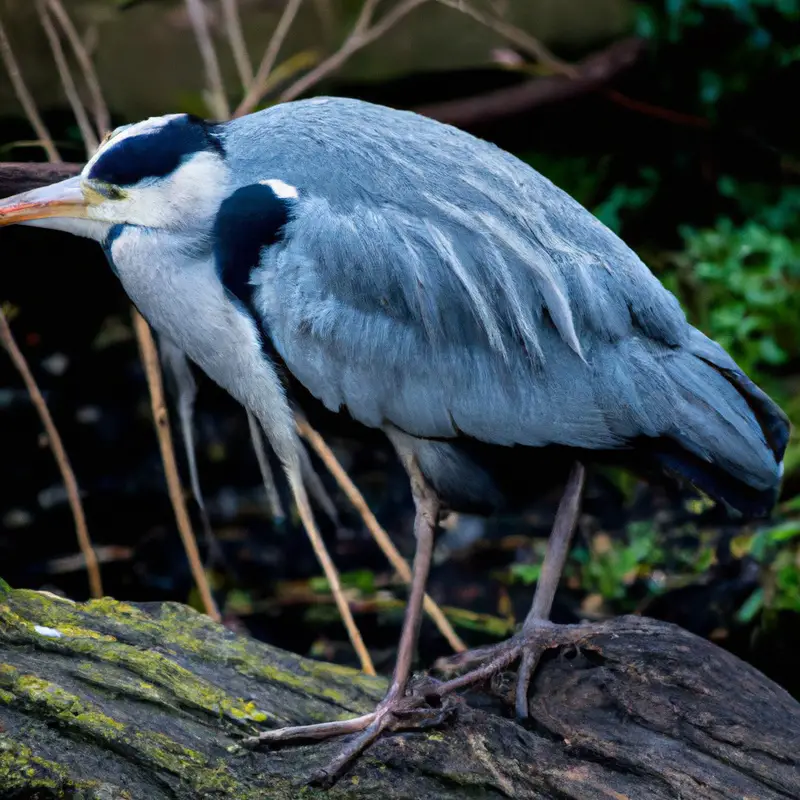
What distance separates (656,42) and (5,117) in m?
2.48

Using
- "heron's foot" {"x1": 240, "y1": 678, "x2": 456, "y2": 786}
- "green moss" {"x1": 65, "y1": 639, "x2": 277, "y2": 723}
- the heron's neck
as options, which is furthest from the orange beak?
"heron's foot" {"x1": 240, "y1": 678, "x2": 456, "y2": 786}

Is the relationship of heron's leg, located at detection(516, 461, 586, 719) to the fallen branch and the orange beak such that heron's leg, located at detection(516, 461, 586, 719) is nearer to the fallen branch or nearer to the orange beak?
the orange beak

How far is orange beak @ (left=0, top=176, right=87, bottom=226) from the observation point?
2.08 metres

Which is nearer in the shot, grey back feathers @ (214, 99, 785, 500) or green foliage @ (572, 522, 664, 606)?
grey back feathers @ (214, 99, 785, 500)

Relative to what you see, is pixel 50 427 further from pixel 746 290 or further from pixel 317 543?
pixel 746 290

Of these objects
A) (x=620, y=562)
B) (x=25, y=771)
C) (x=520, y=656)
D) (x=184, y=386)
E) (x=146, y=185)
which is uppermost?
(x=146, y=185)

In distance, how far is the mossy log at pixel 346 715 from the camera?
185cm

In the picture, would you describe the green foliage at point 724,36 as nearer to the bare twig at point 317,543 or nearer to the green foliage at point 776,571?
the green foliage at point 776,571

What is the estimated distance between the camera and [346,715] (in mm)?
2219

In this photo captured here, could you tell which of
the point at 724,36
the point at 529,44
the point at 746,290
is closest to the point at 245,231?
the point at 529,44

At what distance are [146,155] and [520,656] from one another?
4.25 feet

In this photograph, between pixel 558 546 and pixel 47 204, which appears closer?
pixel 47 204

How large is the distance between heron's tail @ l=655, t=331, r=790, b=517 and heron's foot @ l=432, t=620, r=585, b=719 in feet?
1.38

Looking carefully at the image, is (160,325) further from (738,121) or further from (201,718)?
(738,121)
